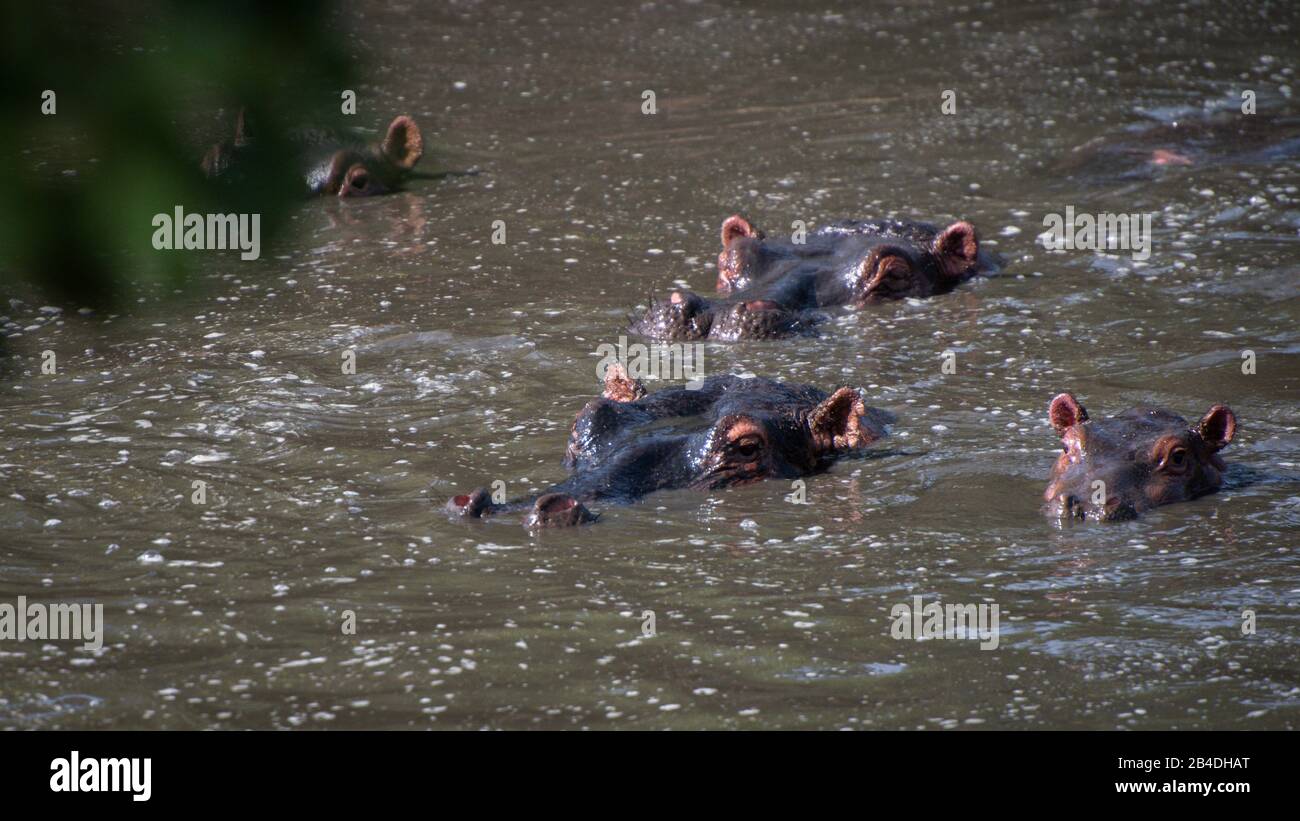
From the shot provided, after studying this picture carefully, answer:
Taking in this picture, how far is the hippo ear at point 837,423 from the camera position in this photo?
759 centimetres

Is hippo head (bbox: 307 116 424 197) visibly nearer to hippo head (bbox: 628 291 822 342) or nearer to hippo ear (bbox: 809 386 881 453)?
hippo head (bbox: 628 291 822 342)

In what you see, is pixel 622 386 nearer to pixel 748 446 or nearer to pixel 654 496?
pixel 748 446

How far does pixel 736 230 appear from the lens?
36.5ft

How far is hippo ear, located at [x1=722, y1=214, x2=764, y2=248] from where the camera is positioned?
36.1 feet

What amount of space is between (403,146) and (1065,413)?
8.56 m

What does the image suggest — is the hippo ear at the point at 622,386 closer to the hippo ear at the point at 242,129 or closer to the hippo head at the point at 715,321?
the hippo head at the point at 715,321

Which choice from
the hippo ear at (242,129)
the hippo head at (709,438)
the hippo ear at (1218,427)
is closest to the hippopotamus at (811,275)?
the hippo head at (709,438)

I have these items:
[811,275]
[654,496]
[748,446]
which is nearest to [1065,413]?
[748,446]

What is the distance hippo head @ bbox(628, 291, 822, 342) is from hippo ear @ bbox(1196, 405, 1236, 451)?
3.33 metres

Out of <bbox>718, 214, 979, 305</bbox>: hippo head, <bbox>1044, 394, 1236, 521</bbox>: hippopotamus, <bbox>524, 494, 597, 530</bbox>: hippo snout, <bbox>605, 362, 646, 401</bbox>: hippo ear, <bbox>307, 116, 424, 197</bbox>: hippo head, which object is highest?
<bbox>307, 116, 424, 197</bbox>: hippo head

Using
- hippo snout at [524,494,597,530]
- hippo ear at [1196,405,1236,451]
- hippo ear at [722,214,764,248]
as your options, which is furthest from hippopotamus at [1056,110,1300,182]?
hippo snout at [524,494,597,530]

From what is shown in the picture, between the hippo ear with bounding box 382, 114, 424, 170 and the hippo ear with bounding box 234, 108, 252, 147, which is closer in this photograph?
the hippo ear with bounding box 234, 108, 252, 147

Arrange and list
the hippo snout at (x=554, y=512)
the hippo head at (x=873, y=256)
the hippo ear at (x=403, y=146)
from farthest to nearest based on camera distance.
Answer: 1. the hippo ear at (x=403, y=146)
2. the hippo head at (x=873, y=256)
3. the hippo snout at (x=554, y=512)

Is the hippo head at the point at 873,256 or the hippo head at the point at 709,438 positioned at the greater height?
the hippo head at the point at 873,256
